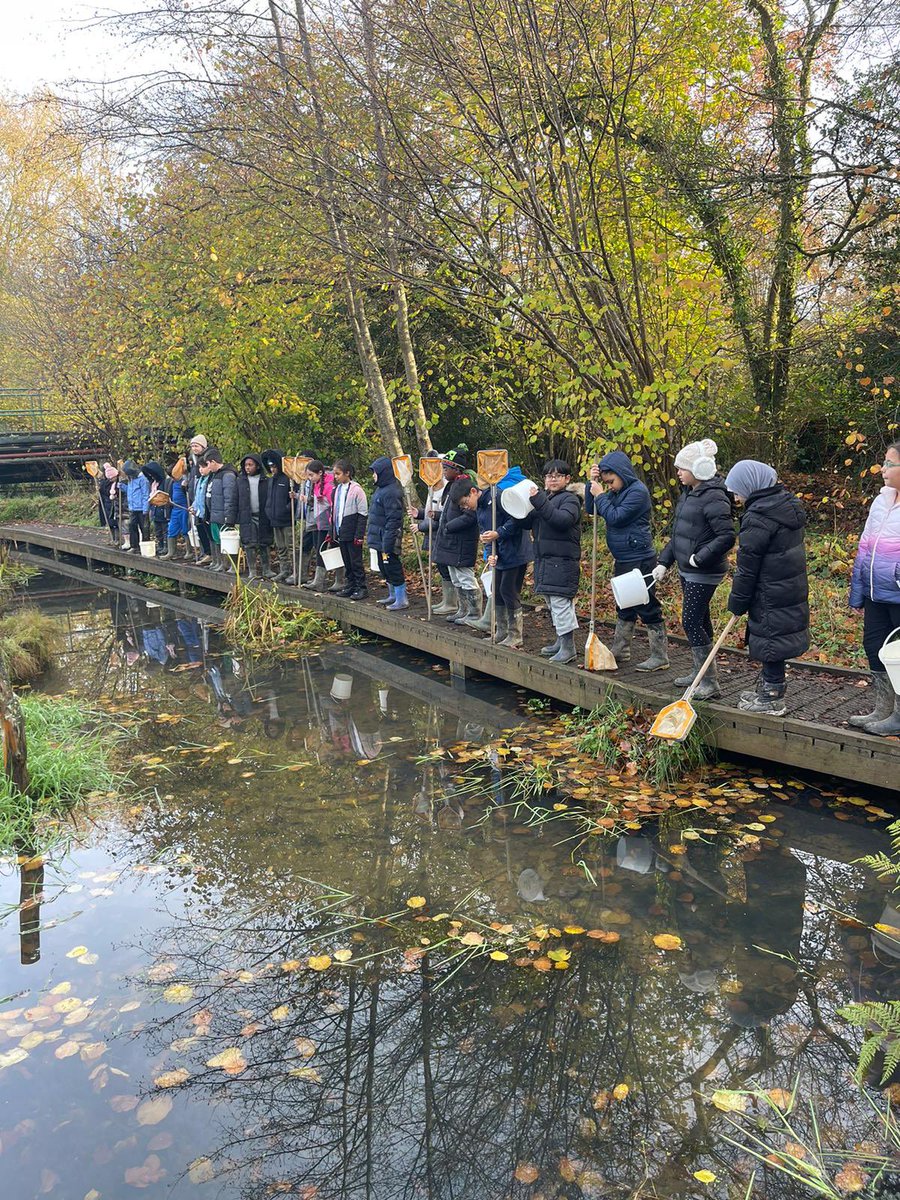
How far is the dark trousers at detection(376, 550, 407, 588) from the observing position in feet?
36.3

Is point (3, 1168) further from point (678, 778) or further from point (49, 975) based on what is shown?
point (678, 778)

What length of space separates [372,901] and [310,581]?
8.70m

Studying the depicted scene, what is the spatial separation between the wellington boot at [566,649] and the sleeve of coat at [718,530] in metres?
1.92

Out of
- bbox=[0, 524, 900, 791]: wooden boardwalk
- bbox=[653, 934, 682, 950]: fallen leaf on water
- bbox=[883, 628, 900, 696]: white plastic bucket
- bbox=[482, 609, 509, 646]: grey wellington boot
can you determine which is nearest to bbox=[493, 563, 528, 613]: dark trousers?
bbox=[482, 609, 509, 646]: grey wellington boot

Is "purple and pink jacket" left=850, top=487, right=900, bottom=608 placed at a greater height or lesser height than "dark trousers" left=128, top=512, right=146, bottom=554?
greater

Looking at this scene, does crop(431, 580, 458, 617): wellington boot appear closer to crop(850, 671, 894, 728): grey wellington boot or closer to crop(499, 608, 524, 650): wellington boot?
crop(499, 608, 524, 650): wellington boot

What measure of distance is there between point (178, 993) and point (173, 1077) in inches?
23.9

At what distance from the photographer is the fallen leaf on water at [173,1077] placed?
3771 mm

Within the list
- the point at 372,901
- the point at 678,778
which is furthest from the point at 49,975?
the point at 678,778

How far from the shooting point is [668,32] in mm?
9227

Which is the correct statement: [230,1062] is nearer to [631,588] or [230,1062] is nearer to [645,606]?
[631,588]

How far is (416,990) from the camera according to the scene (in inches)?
169

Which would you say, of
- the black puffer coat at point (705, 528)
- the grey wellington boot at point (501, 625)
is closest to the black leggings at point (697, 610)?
the black puffer coat at point (705, 528)

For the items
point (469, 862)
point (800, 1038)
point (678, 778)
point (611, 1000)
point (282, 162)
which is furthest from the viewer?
point (282, 162)
